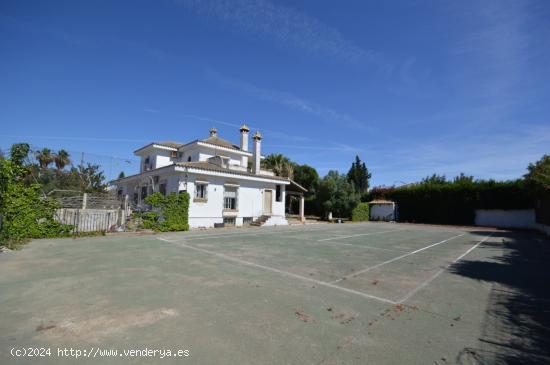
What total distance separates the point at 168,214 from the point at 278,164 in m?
27.0

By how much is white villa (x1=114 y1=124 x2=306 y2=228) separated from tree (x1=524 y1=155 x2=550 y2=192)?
64.1 feet

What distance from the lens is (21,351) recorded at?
326 cm

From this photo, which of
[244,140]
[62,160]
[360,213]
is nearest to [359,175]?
[360,213]

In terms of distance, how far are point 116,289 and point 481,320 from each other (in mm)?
6694

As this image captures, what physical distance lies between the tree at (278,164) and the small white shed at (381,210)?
516 inches

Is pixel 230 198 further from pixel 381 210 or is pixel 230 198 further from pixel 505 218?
pixel 505 218

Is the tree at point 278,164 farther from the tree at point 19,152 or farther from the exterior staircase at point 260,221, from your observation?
the tree at point 19,152

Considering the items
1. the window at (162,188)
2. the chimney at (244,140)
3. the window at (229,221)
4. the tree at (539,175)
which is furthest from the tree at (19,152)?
the tree at (539,175)

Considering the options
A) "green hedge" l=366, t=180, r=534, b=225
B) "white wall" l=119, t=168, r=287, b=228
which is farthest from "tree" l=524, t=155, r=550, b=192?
"white wall" l=119, t=168, r=287, b=228

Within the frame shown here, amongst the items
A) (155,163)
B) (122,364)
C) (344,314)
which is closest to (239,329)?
(122,364)

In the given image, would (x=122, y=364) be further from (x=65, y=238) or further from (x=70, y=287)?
(x=65, y=238)

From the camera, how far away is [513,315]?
4797mm

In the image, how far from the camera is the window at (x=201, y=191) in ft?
69.1

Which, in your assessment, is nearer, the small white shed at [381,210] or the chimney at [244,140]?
the chimney at [244,140]
